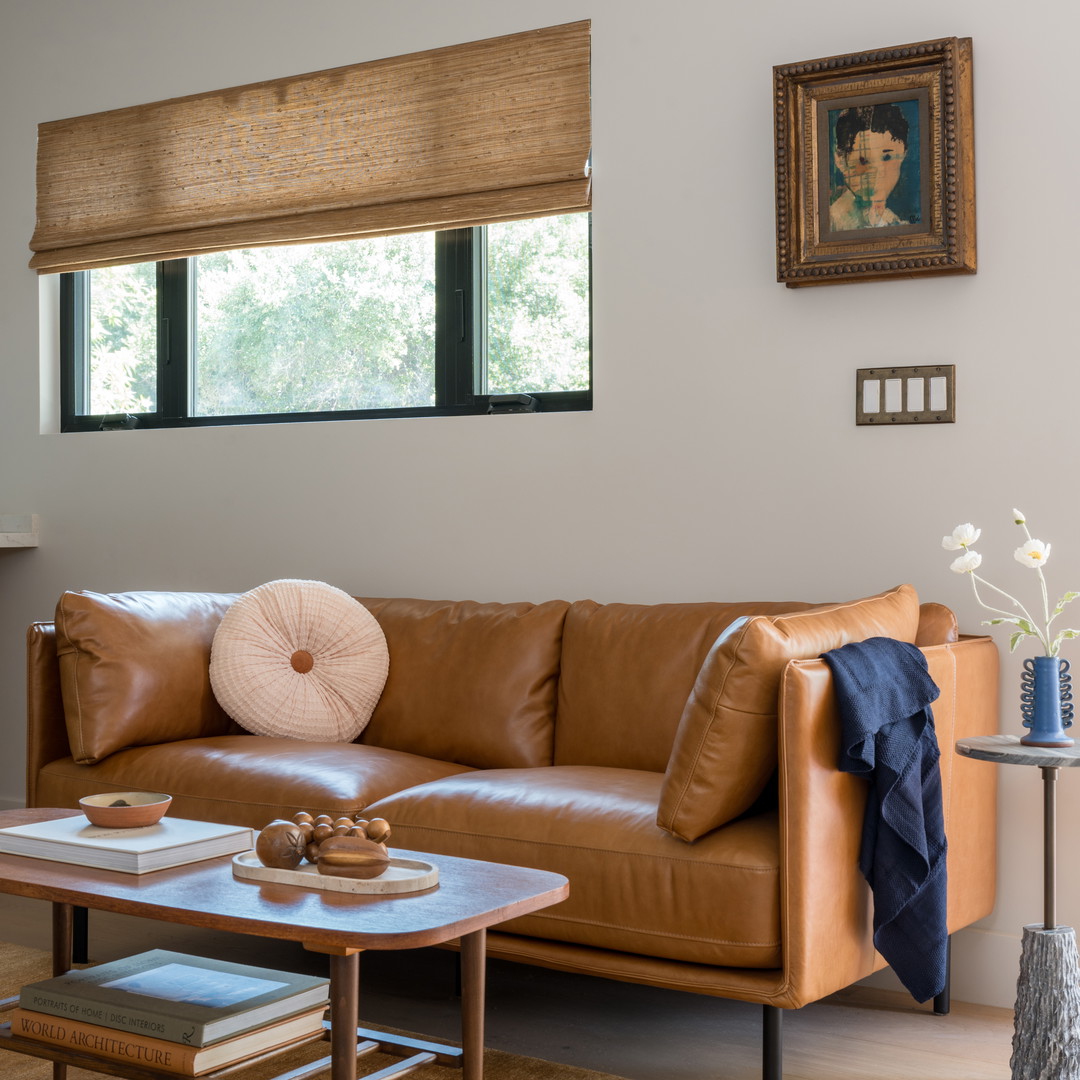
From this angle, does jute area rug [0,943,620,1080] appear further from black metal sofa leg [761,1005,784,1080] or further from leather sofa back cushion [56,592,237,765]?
leather sofa back cushion [56,592,237,765]

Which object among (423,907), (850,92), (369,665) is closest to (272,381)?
(369,665)

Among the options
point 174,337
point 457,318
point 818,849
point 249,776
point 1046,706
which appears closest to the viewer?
point 818,849

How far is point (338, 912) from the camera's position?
64.4 inches

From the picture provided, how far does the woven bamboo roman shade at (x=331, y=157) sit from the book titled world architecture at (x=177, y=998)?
213cm

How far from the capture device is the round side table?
2.16 m

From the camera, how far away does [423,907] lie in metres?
1.67

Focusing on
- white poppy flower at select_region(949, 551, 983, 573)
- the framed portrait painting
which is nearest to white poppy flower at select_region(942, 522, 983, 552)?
white poppy flower at select_region(949, 551, 983, 573)

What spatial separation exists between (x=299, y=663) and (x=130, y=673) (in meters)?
0.40

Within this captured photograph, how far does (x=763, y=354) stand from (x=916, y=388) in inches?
14.7

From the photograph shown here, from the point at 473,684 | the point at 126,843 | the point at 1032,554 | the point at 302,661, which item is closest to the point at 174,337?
the point at 302,661

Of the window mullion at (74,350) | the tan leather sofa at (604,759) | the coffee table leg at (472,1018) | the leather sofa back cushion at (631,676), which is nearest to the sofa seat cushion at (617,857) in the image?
the tan leather sofa at (604,759)

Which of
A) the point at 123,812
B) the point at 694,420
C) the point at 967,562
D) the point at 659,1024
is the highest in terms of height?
the point at 694,420

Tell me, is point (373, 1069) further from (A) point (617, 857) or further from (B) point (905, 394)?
(B) point (905, 394)

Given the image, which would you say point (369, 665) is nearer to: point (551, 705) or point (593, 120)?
point (551, 705)
